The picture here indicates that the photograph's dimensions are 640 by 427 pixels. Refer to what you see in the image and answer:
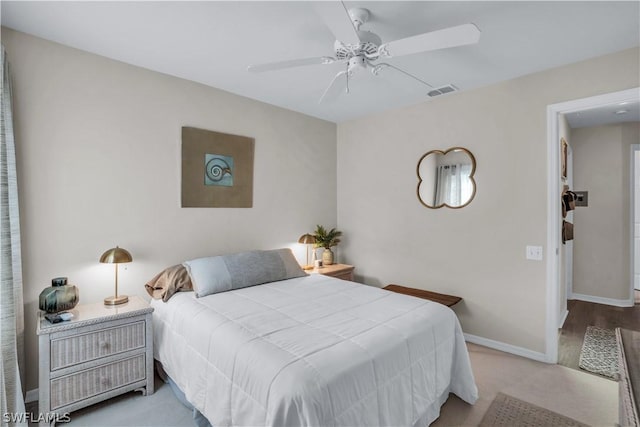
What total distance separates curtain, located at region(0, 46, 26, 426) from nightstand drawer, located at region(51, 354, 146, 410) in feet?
0.65

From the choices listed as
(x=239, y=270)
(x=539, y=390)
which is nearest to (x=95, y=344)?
(x=239, y=270)

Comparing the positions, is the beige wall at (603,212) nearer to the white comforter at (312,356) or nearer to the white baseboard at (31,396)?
the white comforter at (312,356)

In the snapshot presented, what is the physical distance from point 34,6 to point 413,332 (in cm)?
302

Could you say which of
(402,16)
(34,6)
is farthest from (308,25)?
(34,6)

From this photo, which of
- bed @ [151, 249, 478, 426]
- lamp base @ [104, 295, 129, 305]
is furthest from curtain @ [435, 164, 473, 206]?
lamp base @ [104, 295, 129, 305]

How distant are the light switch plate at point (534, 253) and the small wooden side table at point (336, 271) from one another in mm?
1889

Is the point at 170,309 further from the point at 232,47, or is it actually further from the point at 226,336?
the point at 232,47

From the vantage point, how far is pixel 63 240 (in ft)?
7.83

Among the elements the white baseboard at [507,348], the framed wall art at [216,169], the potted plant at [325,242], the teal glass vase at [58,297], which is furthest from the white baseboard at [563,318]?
the teal glass vase at [58,297]

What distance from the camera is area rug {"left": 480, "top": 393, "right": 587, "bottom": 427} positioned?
201 cm

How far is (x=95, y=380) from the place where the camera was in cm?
213

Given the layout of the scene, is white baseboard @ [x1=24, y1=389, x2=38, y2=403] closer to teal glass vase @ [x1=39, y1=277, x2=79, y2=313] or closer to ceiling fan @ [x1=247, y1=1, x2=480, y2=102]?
teal glass vase @ [x1=39, y1=277, x2=79, y2=313]

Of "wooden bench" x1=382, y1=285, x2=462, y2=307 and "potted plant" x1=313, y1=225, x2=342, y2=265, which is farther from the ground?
"potted plant" x1=313, y1=225, x2=342, y2=265

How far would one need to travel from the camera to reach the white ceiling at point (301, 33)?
6.28ft
